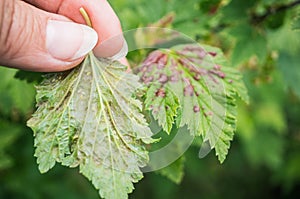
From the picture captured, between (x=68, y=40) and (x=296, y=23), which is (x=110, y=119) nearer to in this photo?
(x=68, y=40)

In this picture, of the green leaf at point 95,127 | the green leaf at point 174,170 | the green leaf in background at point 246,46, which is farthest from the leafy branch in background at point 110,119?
the green leaf in background at point 246,46

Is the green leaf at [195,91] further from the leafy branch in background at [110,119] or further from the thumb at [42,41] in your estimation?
the thumb at [42,41]

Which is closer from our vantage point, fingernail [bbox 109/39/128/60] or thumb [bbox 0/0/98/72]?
thumb [bbox 0/0/98/72]

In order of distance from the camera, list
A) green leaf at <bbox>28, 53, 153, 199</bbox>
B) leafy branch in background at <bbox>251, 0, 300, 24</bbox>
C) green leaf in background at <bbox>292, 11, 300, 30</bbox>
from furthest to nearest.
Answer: leafy branch in background at <bbox>251, 0, 300, 24</bbox> → green leaf in background at <bbox>292, 11, 300, 30</bbox> → green leaf at <bbox>28, 53, 153, 199</bbox>

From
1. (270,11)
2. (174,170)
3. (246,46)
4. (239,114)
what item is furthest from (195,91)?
(239,114)

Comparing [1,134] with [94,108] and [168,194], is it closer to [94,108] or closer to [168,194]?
[94,108]

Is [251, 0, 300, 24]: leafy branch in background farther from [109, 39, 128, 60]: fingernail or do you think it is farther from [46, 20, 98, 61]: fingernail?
[46, 20, 98, 61]: fingernail

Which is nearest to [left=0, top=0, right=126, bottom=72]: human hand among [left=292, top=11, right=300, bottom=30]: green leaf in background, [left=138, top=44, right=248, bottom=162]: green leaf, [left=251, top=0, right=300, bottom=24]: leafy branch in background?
[left=138, top=44, right=248, bottom=162]: green leaf
